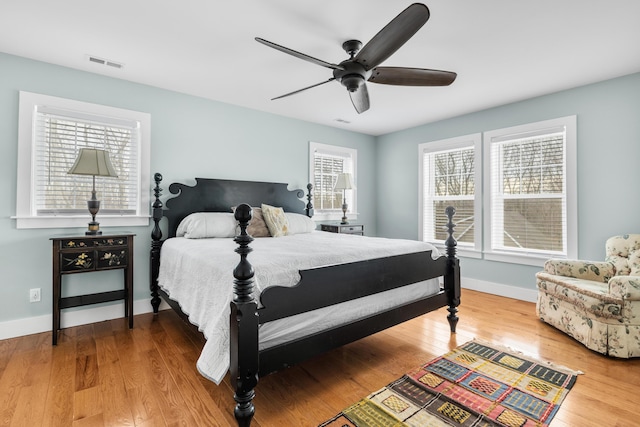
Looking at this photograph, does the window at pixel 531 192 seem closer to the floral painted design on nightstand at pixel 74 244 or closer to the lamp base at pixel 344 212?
the lamp base at pixel 344 212

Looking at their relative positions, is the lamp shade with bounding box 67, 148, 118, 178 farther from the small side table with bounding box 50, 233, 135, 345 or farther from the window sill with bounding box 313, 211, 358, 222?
the window sill with bounding box 313, 211, 358, 222

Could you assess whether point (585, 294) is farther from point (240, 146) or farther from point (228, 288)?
point (240, 146)

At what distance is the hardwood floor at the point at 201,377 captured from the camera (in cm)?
167

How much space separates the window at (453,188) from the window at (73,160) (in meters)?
3.85

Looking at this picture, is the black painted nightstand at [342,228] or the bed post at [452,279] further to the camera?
the black painted nightstand at [342,228]

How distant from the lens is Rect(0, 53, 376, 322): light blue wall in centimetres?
269

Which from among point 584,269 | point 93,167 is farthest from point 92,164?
point 584,269

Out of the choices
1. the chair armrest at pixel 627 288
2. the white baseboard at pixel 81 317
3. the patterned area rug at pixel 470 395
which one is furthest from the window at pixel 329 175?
the chair armrest at pixel 627 288

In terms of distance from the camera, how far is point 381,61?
2.08 metres

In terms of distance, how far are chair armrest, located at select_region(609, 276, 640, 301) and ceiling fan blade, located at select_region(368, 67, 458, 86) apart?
6.48 ft

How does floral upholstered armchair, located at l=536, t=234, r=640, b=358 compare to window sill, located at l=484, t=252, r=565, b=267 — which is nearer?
floral upholstered armchair, located at l=536, t=234, r=640, b=358

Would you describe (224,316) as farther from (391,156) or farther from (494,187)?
(391,156)

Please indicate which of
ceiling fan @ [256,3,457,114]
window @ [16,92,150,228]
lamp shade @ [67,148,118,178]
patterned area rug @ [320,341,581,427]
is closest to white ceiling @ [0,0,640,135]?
ceiling fan @ [256,3,457,114]

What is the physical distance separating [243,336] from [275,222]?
2.04 metres
